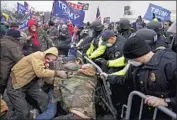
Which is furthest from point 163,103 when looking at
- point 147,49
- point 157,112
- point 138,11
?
point 138,11

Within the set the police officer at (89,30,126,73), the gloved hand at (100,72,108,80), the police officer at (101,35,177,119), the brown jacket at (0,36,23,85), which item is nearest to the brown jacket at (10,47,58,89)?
the brown jacket at (0,36,23,85)

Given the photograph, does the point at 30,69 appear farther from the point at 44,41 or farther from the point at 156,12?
the point at 156,12

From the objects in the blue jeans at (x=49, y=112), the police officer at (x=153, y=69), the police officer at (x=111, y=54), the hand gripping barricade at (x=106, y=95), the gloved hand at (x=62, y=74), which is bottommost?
the blue jeans at (x=49, y=112)

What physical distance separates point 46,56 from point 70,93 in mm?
953

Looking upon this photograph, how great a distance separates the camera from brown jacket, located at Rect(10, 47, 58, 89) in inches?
222

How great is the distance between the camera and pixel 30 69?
5852 mm

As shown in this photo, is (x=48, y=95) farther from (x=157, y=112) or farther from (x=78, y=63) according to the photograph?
(x=157, y=112)

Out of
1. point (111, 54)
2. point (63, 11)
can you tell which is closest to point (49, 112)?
point (111, 54)

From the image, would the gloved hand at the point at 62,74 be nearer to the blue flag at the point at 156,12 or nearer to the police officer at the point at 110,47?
the police officer at the point at 110,47

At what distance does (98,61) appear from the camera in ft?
19.6

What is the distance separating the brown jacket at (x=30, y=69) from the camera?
5.63 m

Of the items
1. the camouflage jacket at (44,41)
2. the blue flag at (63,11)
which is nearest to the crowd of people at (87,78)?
the camouflage jacket at (44,41)

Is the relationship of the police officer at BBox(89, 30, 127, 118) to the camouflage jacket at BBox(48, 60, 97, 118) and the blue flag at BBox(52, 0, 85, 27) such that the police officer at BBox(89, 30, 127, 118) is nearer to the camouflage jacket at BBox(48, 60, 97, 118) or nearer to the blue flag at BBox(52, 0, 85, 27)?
the camouflage jacket at BBox(48, 60, 97, 118)

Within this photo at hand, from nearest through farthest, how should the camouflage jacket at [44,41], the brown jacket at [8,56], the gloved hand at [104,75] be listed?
1. the gloved hand at [104,75]
2. the brown jacket at [8,56]
3. the camouflage jacket at [44,41]
